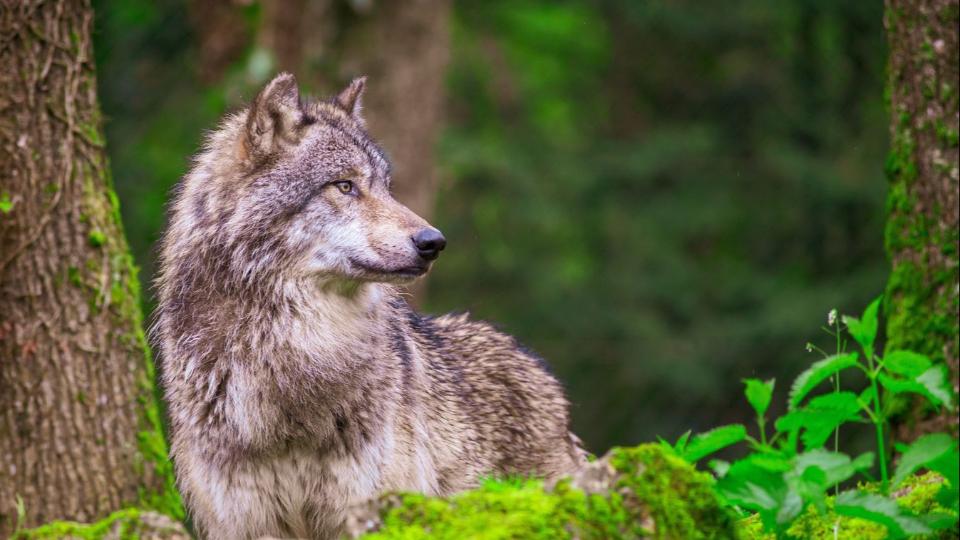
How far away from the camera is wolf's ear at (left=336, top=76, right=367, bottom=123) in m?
5.92

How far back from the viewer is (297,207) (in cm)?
523

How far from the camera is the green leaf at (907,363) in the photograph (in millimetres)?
3891

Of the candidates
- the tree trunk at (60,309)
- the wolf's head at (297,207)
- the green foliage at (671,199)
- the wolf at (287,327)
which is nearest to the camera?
the tree trunk at (60,309)

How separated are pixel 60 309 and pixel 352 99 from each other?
191 cm

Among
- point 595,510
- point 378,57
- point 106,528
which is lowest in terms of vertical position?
point 106,528

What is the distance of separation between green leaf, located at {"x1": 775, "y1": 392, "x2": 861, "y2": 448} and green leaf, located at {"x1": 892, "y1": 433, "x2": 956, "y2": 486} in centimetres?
33

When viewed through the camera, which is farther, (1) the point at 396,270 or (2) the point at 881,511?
(1) the point at 396,270

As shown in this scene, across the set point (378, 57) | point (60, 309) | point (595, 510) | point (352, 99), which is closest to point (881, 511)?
point (595, 510)

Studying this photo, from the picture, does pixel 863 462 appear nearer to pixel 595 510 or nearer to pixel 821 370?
pixel 821 370

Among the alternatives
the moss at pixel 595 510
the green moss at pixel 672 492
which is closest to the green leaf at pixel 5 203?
the moss at pixel 595 510

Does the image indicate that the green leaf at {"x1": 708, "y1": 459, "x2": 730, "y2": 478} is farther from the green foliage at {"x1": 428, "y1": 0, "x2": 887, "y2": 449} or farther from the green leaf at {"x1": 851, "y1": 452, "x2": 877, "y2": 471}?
the green foliage at {"x1": 428, "y1": 0, "x2": 887, "y2": 449}

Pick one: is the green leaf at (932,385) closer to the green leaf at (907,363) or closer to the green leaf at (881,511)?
the green leaf at (907,363)

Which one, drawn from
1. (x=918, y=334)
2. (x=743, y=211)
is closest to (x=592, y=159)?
(x=743, y=211)

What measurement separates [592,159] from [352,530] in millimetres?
14837
